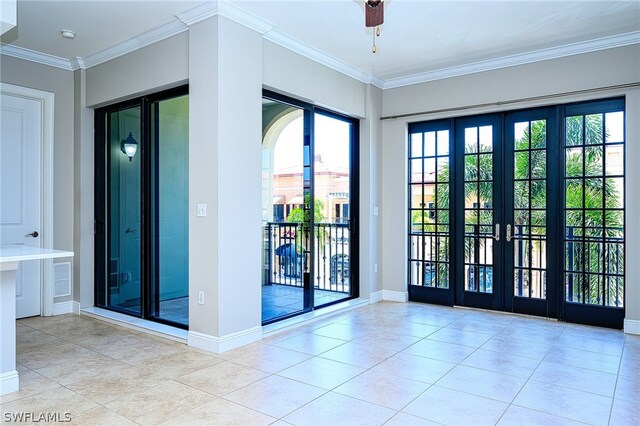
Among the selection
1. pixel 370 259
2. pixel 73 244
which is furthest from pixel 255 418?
pixel 73 244

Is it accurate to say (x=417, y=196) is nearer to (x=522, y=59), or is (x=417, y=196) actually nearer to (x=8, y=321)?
(x=522, y=59)

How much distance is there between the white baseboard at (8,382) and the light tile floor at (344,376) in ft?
0.22

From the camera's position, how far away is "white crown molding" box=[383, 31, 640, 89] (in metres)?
4.32

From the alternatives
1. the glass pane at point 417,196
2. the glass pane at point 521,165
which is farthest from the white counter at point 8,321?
the glass pane at point 521,165

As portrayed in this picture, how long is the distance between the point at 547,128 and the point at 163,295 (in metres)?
4.50

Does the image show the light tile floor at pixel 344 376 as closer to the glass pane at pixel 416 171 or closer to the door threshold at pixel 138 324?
the door threshold at pixel 138 324

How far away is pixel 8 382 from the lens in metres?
2.81

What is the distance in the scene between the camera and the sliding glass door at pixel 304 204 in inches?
177

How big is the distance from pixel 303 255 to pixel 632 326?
3.36m

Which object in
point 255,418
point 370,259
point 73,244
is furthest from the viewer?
point 370,259

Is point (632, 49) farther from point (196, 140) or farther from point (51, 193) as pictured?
point (51, 193)

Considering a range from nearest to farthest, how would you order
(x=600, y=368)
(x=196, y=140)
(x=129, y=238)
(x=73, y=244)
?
1. (x=600, y=368)
2. (x=196, y=140)
3. (x=129, y=238)
4. (x=73, y=244)

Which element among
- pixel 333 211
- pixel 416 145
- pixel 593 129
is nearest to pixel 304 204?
pixel 333 211

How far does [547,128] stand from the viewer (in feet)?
15.7
